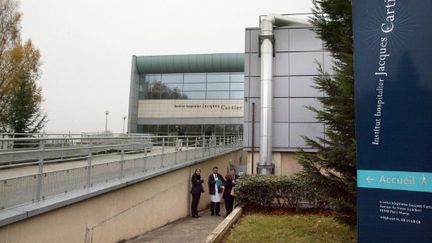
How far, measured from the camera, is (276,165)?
571 inches

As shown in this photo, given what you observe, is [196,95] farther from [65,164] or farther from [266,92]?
[65,164]

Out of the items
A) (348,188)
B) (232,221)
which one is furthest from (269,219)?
(348,188)

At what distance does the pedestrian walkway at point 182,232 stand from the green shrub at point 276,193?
130 centimetres

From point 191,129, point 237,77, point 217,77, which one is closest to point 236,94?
point 237,77

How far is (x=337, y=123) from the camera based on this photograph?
23.7 ft

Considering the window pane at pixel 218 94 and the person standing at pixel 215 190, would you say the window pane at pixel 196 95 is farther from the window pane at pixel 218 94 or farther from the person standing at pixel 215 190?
the person standing at pixel 215 190

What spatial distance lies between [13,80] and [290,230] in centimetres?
1781

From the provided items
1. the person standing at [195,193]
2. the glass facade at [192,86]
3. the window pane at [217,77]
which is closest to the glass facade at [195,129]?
the glass facade at [192,86]

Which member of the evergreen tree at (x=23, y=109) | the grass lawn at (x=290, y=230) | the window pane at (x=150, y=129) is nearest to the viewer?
the grass lawn at (x=290, y=230)

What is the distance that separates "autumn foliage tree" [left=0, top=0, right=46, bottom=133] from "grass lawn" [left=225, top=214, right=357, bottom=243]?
15173 millimetres

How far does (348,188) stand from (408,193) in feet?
11.4

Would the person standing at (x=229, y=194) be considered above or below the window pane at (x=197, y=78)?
below

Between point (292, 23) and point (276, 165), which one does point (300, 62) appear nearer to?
point (292, 23)

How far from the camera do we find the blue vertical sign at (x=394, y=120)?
139 inches
